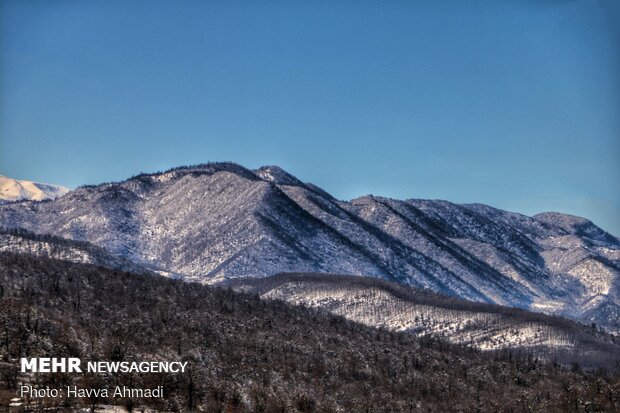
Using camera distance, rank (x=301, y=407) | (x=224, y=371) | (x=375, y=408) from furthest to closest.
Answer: (x=224, y=371)
(x=375, y=408)
(x=301, y=407)

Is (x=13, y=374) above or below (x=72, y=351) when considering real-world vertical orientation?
below

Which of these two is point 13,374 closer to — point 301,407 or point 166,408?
point 166,408

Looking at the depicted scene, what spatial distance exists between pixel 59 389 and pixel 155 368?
37.9 meters

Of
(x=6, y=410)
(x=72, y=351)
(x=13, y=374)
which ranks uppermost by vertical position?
(x=72, y=351)

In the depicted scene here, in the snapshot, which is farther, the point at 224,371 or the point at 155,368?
the point at 224,371

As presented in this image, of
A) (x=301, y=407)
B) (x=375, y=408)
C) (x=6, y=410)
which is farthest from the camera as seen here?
(x=375, y=408)

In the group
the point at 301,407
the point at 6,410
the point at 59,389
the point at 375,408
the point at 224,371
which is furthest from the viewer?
the point at 224,371

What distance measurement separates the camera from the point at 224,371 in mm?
197750

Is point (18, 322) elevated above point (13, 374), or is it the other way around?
point (18, 322)

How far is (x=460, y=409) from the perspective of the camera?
19825cm

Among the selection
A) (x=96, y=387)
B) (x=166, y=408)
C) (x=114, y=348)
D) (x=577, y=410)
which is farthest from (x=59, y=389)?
(x=577, y=410)

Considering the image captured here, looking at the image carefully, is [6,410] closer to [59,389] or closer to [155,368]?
[59,389]

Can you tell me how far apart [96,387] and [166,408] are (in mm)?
11033

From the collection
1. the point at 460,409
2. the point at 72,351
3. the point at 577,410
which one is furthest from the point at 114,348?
the point at 577,410
